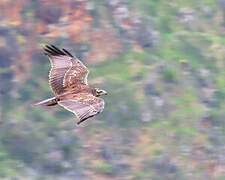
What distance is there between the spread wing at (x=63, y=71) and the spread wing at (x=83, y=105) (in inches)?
63.8

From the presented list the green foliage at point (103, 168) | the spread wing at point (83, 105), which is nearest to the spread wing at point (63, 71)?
the spread wing at point (83, 105)

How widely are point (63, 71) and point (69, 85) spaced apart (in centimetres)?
66

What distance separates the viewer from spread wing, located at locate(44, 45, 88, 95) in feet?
101

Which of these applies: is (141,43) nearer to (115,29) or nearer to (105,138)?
(115,29)

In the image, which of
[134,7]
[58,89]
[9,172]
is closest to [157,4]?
[134,7]

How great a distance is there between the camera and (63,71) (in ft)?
103

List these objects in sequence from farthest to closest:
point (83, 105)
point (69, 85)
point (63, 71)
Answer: point (63, 71)
point (69, 85)
point (83, 105)

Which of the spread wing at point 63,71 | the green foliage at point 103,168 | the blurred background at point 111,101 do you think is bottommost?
the green foliage at point 103,168

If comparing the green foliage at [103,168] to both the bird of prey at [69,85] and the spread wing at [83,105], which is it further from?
the spread wing at [83,105]

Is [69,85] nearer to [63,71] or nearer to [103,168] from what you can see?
[63,71]

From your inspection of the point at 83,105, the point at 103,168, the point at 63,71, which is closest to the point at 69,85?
the point at 63,71

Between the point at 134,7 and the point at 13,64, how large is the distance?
9880 millimetres

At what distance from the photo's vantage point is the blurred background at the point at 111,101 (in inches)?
2697

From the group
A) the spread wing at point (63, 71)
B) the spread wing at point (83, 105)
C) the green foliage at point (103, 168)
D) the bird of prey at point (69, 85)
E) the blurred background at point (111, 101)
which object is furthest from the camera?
the blurred background at point (111, 101)
